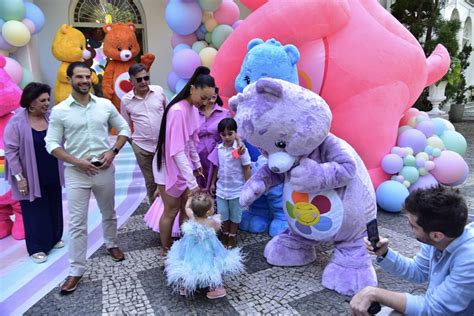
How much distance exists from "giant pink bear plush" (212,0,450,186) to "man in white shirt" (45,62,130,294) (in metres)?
1.49

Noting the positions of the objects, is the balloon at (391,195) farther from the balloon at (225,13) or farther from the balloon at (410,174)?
the balloon at (225,13)

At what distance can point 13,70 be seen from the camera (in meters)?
5.17

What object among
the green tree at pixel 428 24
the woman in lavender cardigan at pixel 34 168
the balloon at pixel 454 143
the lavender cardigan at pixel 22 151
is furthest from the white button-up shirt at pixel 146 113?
the green tree at pixel 428 24

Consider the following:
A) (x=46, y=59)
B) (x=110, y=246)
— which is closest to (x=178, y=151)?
(x=110, y=246)

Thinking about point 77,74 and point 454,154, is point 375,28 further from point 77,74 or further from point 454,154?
point 77,74

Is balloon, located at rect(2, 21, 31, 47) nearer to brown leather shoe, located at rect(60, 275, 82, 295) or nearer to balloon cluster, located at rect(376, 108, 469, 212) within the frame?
brown leather shoe, located at rect(60, 275, 82, 295)

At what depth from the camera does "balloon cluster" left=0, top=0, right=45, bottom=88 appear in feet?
16.9

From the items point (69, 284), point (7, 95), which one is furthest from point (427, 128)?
point (7, 95)

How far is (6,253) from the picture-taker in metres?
3.32

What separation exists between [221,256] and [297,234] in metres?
0.72

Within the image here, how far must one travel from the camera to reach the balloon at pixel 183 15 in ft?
16.8

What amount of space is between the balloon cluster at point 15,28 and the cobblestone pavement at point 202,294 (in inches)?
140

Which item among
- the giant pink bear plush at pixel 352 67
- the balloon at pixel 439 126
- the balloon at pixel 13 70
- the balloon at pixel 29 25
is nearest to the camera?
the giant pink bear plush at pixel 352 67

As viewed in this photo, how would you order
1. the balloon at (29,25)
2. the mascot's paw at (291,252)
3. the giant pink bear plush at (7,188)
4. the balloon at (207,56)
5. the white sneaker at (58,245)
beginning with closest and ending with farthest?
the mascot's paw at (291,252) → the white sneaker at (58,245) → the giant pink bear plush at (7,188) → the balloon at (207,56) → the balloon at (29,25)
